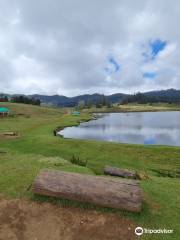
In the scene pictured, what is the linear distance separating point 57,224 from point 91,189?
2.02 meters

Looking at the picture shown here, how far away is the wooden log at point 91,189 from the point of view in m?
9.38

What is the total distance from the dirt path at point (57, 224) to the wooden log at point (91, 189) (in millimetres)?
547

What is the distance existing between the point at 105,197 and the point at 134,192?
1.28 meters

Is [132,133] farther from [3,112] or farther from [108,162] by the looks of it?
[3,112]

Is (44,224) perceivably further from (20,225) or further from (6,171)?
(6,171)

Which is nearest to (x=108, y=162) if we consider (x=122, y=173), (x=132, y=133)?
(x=122, y=173)

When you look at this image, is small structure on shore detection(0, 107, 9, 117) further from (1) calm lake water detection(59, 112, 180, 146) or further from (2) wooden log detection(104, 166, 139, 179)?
(2) wooden log detection(104, 166, 139, 179)

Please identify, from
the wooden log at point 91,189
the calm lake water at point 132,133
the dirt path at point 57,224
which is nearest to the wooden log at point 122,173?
the wooden log at point 91,189

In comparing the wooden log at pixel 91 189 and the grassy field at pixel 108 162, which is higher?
the wooden log at pixel 91 189

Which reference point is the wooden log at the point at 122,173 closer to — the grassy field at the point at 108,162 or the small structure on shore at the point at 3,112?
the grassy field at the point at 108,162

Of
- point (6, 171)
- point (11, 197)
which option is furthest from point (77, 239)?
point (6, 171)

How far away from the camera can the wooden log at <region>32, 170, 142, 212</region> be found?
938 cm

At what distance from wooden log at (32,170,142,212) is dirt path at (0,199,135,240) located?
0.55 m

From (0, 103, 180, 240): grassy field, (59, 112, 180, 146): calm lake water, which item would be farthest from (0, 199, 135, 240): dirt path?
(59, 112, 180, 146): calm lake water
